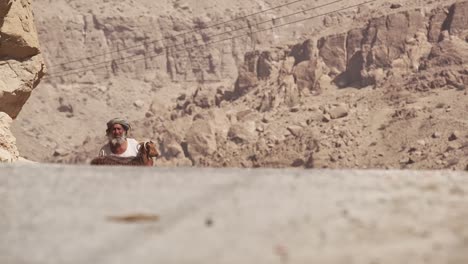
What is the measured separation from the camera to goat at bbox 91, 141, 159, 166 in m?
8.77

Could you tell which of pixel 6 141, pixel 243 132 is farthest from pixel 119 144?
pixel 243 132

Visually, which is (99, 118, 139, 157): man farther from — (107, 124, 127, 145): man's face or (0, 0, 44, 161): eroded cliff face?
(0, 0, 44, 161): eroded cliff face

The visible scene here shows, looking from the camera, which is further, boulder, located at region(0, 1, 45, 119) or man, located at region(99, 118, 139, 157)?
boulder, located at region(0, 1, 45, 119)

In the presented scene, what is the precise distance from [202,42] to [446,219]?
7396 centimetres

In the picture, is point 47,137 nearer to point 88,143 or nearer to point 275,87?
point 88,143

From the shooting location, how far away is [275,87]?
49.5 metres

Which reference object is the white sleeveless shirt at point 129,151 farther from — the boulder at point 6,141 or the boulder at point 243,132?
the boulder at point 243,132

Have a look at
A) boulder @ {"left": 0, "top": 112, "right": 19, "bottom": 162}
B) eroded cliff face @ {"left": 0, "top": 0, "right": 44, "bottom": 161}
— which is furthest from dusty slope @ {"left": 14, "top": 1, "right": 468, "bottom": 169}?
boulder @ {"left": 0, "top": 112, "right": 19, "bottom": 162}

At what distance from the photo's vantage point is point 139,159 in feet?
29.1

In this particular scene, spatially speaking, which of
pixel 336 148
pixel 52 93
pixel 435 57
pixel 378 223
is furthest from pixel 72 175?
pixel 52 93

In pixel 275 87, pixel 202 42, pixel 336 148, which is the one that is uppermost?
pixel 202 42

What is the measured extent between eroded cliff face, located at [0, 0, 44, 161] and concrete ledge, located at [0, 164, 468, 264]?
Answer: 7517 mm

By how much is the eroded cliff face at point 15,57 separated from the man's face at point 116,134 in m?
4.25

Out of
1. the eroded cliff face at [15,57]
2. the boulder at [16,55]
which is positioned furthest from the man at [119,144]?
the boulder at [16,55]
